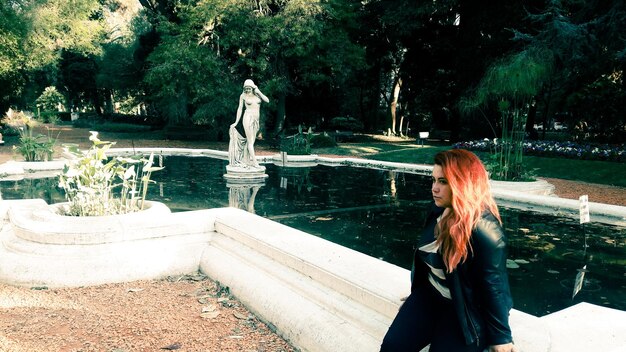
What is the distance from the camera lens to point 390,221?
293 inches

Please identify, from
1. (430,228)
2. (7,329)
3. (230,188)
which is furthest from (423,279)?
(230,188)

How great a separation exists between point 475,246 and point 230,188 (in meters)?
8.62

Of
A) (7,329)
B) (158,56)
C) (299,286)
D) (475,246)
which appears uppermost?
(158,56)

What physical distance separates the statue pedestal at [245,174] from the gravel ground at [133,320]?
6.74 meters

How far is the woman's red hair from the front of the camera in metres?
2.33

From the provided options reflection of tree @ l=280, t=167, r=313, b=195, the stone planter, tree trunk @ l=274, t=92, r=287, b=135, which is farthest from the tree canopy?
the stone planter

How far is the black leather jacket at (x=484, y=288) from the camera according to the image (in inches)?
90.3

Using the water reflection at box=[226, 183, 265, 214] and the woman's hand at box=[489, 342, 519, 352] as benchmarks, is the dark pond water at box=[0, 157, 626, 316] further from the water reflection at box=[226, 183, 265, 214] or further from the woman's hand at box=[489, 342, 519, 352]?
the woman's hand at box=[489, 342, 519, 352]

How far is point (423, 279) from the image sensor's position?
268cm

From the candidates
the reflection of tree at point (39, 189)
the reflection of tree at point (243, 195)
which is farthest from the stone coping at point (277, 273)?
the reflection of tree at point (39, 189)

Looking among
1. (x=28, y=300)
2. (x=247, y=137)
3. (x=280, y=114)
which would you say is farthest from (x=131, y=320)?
(x=280, y=114)

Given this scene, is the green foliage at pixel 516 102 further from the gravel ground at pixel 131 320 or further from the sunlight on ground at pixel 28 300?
the sunlight on ground at pixel 28 300

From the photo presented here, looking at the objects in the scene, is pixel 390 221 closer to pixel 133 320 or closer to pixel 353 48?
pixel 133 320

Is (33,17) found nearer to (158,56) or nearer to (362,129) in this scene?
(158,56)
